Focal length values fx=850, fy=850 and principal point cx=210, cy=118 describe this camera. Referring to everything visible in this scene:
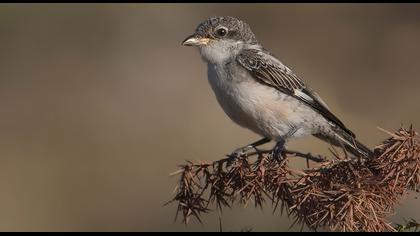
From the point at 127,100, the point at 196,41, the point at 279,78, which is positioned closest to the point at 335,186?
the point at 279,78

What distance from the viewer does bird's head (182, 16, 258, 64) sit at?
7172 millimetres

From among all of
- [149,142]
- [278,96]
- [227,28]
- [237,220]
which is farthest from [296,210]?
[149,142]

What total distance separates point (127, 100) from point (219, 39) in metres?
9.89

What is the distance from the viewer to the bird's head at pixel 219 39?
23.5ft

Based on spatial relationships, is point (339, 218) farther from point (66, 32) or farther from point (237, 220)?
point (66, 32)

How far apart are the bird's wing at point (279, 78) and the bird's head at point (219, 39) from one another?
13cm

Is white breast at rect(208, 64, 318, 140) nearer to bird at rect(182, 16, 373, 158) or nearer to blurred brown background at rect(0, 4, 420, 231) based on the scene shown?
bird at rect(182, 16, 373, 158)

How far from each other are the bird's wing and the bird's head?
0.13 meters

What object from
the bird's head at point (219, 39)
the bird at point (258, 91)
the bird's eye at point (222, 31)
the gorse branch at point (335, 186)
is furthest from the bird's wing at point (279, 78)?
the gorse branch at point (335, 186)

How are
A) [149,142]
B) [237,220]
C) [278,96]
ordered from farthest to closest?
[149,142] < [237,220] < [278,96]

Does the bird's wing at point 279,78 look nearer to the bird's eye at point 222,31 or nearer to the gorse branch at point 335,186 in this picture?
A: the bird's eye at point 222,31

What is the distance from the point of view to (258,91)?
6836 mm

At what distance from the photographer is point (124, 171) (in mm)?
14617

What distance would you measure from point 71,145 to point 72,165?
813 millimetres
